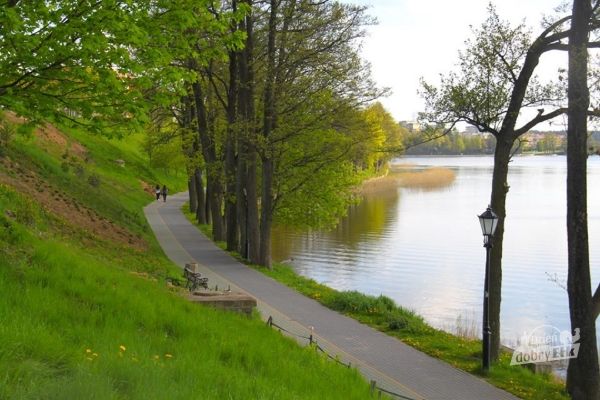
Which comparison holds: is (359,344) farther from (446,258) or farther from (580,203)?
(446,258)

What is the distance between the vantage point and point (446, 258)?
2950cm

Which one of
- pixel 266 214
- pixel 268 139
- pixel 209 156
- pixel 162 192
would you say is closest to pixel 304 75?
pixel 268 139

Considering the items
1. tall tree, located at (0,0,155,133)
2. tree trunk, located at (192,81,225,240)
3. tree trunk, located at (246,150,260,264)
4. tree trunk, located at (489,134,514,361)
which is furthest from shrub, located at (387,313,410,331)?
tree trunk, located at (192,81,225,240)

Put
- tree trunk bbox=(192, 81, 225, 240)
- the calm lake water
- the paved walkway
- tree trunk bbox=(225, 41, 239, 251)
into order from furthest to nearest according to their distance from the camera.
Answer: tree trunk bbox=(192, 81, 225, 240)
tree trunk bbox=(225, 41, 239, 251)
the calm lake water
the paved walkway

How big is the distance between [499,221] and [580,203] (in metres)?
2.23

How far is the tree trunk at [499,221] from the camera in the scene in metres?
11.9

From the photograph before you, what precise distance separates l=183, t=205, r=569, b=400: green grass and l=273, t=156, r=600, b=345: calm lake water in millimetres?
1875

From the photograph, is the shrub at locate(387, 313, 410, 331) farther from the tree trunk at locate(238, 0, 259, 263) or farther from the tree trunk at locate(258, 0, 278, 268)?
the tree trunk at locate(238, 0, 259, 263)

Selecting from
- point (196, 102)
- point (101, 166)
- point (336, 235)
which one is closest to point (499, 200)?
point (196, 102)

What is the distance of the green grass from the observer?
10.8m

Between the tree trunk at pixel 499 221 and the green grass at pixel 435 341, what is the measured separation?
64 cm

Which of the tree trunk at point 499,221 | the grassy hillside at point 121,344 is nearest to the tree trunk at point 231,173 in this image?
the grassy hillside at point 121,344

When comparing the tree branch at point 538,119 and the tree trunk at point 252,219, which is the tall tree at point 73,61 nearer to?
the tree branch at point 538,119

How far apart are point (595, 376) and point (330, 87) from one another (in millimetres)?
14384
